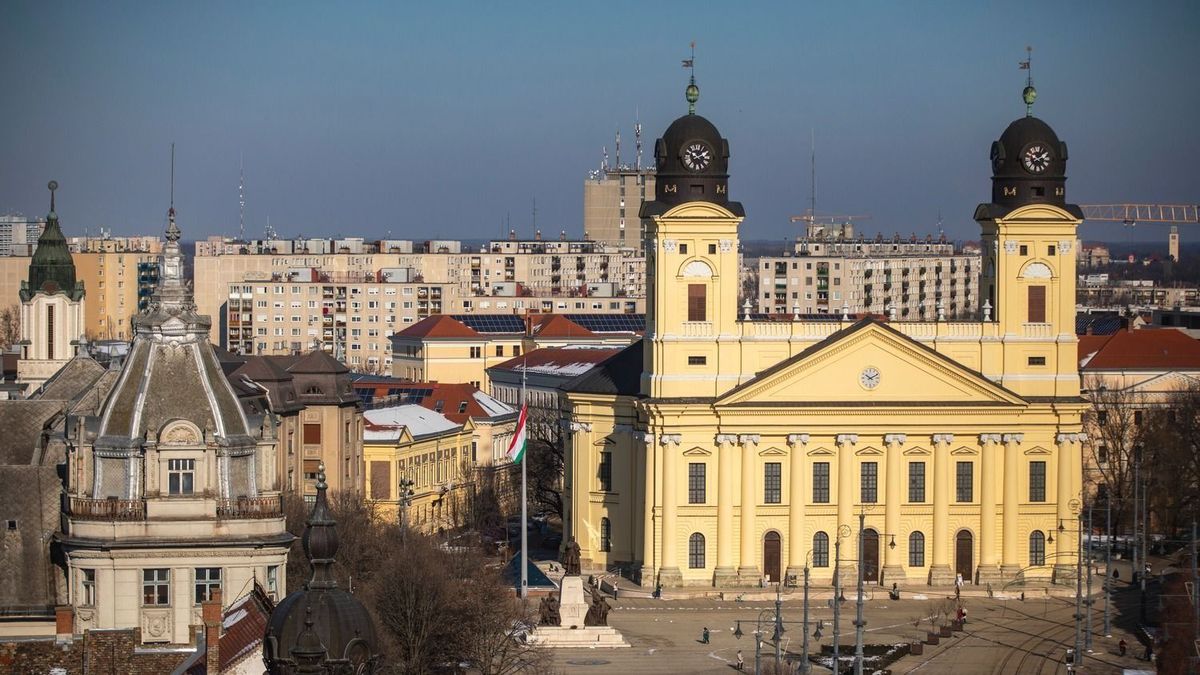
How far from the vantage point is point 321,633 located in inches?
1875

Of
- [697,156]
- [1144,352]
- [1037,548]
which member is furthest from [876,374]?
[1144,352]

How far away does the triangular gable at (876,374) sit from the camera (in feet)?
385

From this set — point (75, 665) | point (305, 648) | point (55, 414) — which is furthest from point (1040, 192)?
point (305, 648)

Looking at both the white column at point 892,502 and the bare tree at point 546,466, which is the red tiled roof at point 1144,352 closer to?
the bare tree at point 546,466

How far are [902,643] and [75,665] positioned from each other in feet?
134

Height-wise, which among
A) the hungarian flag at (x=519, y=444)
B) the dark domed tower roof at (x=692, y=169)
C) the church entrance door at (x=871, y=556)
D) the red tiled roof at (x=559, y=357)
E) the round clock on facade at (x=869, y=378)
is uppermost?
the dark domed tower roof at (x=692, y=169)

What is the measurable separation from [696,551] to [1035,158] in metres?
19.2

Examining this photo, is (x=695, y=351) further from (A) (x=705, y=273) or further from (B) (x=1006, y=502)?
(B) (x=1006, y=502)

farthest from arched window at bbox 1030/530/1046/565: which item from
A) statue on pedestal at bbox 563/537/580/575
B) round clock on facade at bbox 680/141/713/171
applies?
statue on pedestal at bbox 563/537/580/575

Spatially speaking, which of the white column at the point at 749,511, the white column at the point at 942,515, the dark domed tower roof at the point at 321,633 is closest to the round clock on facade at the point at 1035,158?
the white column at the point at 942,515

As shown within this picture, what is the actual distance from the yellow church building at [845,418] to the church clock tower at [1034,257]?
0.24ft

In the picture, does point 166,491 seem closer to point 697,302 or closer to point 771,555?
point 697,302

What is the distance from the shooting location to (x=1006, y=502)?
119125 millimetres

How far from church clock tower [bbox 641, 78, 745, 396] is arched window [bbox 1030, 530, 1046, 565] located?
1264 centimetres
